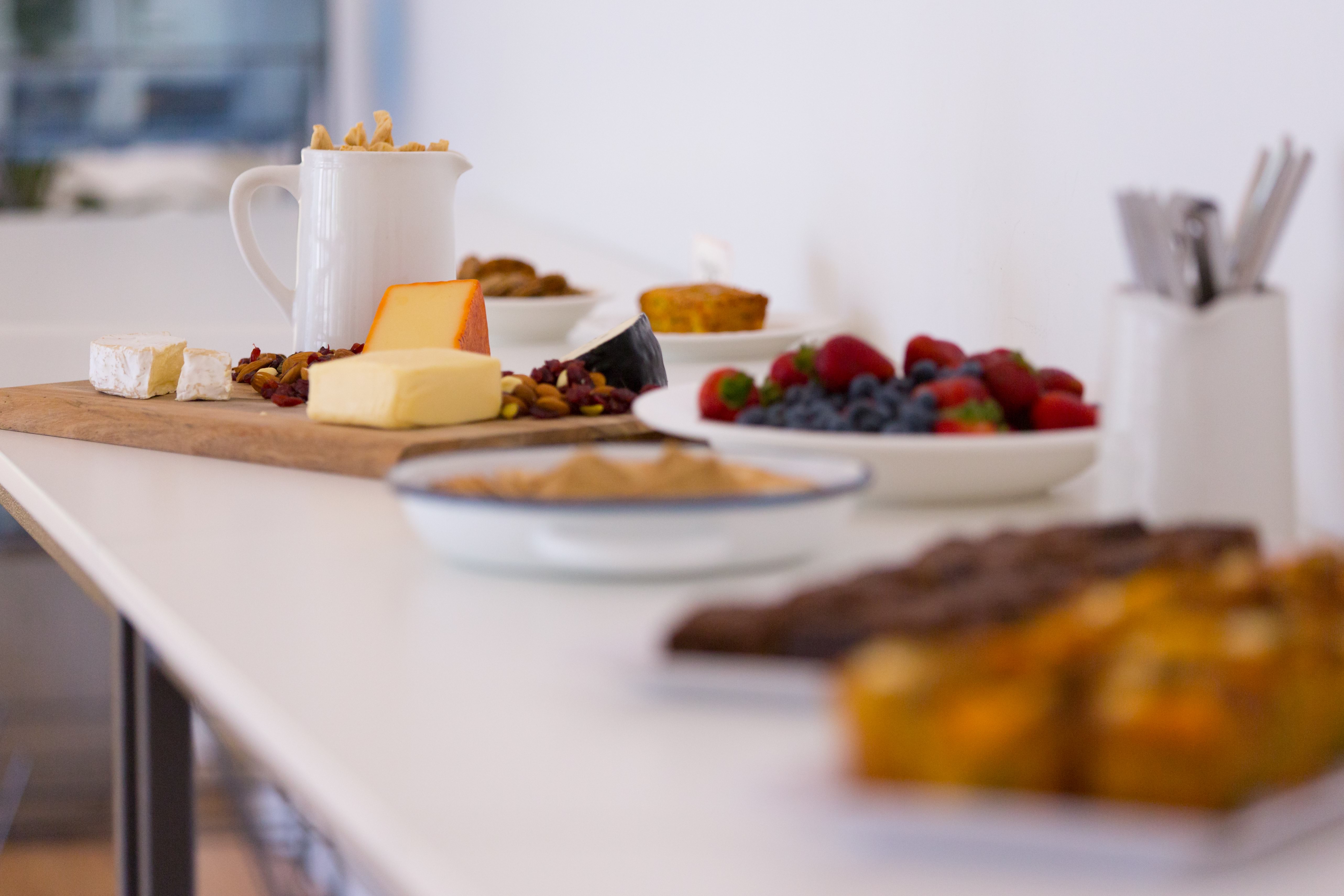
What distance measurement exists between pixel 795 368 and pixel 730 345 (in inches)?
23.0

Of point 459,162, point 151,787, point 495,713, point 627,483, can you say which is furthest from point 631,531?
point 459,162

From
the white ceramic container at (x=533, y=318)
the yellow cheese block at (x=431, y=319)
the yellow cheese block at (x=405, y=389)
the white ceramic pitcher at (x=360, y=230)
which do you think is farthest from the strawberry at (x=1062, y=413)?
the white ceramic container at (x=533, y=318)

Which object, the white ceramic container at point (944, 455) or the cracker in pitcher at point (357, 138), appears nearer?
the white ceramic container at point (944, 455)

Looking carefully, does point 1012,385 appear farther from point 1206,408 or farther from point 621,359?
point 621,359

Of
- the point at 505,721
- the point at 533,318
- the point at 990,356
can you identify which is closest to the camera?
the point at 505,721

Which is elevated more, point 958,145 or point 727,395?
point 958,145

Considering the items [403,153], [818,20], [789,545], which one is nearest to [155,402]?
[403,153]

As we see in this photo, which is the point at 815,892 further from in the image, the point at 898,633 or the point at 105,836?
the point at 105,836

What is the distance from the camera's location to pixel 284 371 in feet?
3.88

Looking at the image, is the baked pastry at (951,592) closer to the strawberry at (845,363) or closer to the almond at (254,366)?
the strawberry at (845,363)

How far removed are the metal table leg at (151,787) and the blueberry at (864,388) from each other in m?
0.53

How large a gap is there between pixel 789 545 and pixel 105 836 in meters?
3.55

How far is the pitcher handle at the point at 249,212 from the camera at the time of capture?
132 cm

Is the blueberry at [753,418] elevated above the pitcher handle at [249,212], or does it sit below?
below
